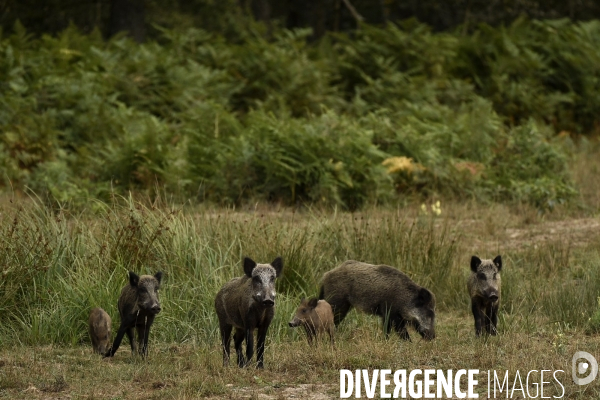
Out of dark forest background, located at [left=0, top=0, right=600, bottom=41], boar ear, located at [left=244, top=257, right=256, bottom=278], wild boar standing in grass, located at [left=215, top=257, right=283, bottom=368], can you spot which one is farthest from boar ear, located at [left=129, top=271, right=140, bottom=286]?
dark forest background, located at [left=0, top=0, right=600, bottom=41]

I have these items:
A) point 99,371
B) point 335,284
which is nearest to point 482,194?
point 335,284

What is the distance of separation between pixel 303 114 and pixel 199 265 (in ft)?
39.4

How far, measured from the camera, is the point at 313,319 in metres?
8.71

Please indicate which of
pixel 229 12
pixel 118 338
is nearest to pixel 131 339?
pixel 118 338

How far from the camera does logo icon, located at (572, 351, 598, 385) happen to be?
7.13 metres

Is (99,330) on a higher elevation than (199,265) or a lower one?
lower

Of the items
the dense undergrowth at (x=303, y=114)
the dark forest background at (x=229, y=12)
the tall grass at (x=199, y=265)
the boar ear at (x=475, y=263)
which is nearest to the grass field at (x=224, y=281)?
the tall grass at (x=199, y=265)

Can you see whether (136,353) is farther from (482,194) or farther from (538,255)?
(482,194)

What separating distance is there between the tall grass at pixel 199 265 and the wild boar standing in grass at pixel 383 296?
42 centimetres

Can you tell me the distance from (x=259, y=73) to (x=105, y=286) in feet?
45.6

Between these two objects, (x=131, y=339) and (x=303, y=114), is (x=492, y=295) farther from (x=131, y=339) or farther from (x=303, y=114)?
(x=303, y=114)

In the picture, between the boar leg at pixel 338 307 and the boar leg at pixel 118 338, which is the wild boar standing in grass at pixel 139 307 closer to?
the boar leg at pixel 118 338

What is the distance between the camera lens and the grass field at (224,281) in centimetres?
741

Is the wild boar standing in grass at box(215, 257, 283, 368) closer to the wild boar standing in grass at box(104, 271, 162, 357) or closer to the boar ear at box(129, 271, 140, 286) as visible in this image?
the wild boar standing in grass at box(104, 271, 162, 357)
